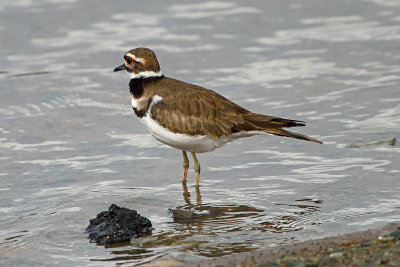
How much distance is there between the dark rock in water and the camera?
24.1ft

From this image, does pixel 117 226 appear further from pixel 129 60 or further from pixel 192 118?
pixel 129 60

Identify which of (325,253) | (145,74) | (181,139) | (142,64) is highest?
(142,64)

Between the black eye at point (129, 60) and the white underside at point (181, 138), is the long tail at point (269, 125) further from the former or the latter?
the black eye at point (129, 60)

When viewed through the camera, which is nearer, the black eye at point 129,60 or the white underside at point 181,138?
the white underside at point 181,138

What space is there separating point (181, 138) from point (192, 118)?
0.90 ft

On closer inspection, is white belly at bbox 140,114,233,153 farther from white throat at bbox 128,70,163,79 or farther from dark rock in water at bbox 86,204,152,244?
dark rock in water at bbox 86,204,152,244

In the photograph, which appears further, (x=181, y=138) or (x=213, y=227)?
(x=181, y=138)

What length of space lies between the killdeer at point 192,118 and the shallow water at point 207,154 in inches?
25.6

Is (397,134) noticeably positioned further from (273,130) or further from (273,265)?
(273,265)

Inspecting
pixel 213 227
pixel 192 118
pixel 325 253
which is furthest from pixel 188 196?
pixel 325 253

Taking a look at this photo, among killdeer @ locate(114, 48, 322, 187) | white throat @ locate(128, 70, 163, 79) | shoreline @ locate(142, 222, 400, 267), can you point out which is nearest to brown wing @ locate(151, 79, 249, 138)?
killdeer @ locate(114, 48, 322, 187)

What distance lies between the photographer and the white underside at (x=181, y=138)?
873 centimetres

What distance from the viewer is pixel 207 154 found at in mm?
10477

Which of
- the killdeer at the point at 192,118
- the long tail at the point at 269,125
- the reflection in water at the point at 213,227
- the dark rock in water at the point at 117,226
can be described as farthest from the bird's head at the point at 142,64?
the dark rock in water at the point at 117,226
